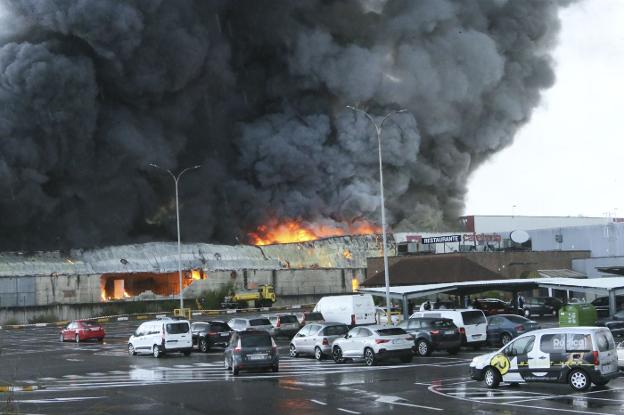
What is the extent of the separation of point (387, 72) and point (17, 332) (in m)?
51.9

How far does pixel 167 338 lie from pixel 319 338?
21.6 feet

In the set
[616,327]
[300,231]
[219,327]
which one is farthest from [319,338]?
[300,231]

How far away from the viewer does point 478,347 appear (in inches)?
1393

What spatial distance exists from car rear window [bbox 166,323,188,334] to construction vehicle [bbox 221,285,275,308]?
34.2m

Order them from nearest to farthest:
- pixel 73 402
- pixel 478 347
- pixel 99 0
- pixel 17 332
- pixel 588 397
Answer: pixel 588 397
pixel 73 402
pixel 478 347
pixel 17 332
pixel 99 0

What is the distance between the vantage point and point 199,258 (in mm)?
82438

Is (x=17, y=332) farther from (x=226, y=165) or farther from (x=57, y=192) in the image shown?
(x=226, y=165)

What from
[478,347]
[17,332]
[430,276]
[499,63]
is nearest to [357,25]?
[499,63]

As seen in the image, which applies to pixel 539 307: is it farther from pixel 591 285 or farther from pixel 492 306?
pixel 591 285

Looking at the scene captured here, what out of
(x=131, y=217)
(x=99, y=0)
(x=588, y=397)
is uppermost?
(x=99, y=0)

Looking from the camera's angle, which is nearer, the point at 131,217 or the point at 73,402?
the point at 73,402

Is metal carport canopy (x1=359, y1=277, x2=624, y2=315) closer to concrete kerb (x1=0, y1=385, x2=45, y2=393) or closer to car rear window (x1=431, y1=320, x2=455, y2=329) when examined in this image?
car rear window (x1=431, y1=320, x2=455, y2=329)

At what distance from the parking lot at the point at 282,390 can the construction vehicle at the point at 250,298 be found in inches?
1426

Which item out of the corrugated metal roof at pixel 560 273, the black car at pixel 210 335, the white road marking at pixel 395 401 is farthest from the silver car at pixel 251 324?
the corrugated metal roof at pixel 560 273
